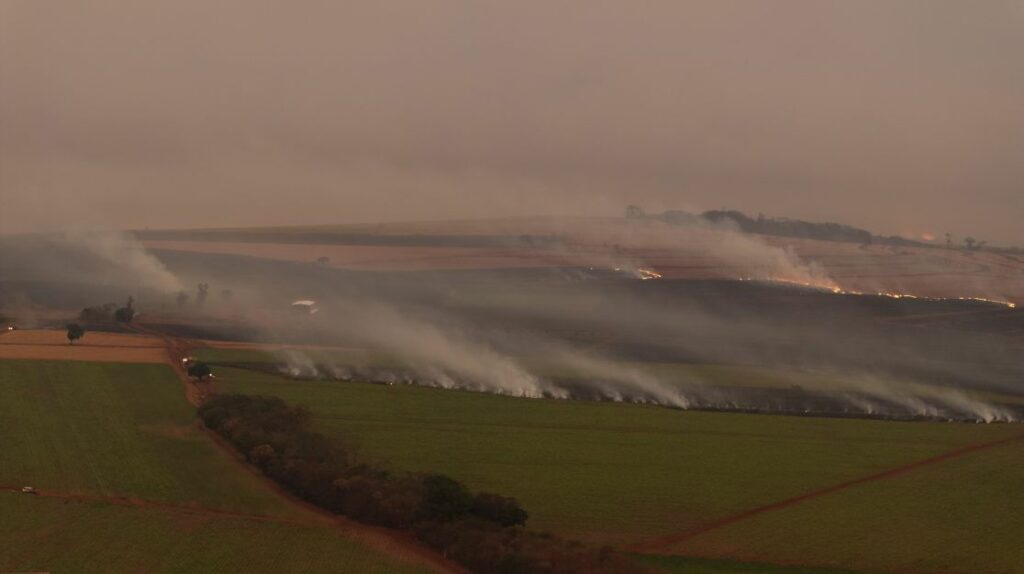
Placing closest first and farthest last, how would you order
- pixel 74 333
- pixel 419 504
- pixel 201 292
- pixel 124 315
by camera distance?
pixel 419 504 → pixel 74 333 → pixel 124 315 → pixel 201 292

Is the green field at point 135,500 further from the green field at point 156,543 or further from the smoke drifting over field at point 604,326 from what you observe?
the smoke drifting over field at point 604,326

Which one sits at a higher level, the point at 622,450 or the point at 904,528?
the point at 622,450

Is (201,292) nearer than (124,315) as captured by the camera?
No

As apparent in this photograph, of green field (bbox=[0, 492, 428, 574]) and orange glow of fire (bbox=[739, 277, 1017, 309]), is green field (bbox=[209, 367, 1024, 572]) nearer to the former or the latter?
green field (bbox=[0, 492, 428, 574])

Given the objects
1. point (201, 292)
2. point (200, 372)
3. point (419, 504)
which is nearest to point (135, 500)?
point (419, 504)

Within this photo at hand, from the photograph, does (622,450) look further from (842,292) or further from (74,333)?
(842,292)
